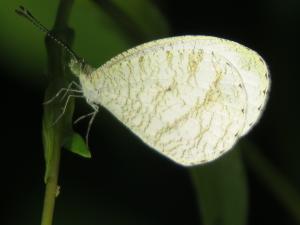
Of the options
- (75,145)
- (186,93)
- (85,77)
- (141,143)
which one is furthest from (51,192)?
(141,143)

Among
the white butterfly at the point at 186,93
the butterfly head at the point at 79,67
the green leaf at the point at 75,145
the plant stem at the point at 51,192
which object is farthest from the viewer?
the white butterfly at the point at 186,93

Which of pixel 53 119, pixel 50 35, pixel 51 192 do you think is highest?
pixel 50 35

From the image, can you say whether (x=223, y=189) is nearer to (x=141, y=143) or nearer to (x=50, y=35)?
(x=141, y=143)

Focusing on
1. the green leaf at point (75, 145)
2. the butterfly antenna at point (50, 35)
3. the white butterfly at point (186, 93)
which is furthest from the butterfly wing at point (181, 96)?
the green leaf at point (75, 145)

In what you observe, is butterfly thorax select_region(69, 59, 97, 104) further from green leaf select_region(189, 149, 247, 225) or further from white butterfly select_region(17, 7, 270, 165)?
green leaf select_region(189, 149, 247, 225)

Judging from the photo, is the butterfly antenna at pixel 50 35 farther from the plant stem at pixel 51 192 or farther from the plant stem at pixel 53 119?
the plant stem at pixel 51 192

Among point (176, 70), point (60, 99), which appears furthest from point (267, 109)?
point (60, 99)
